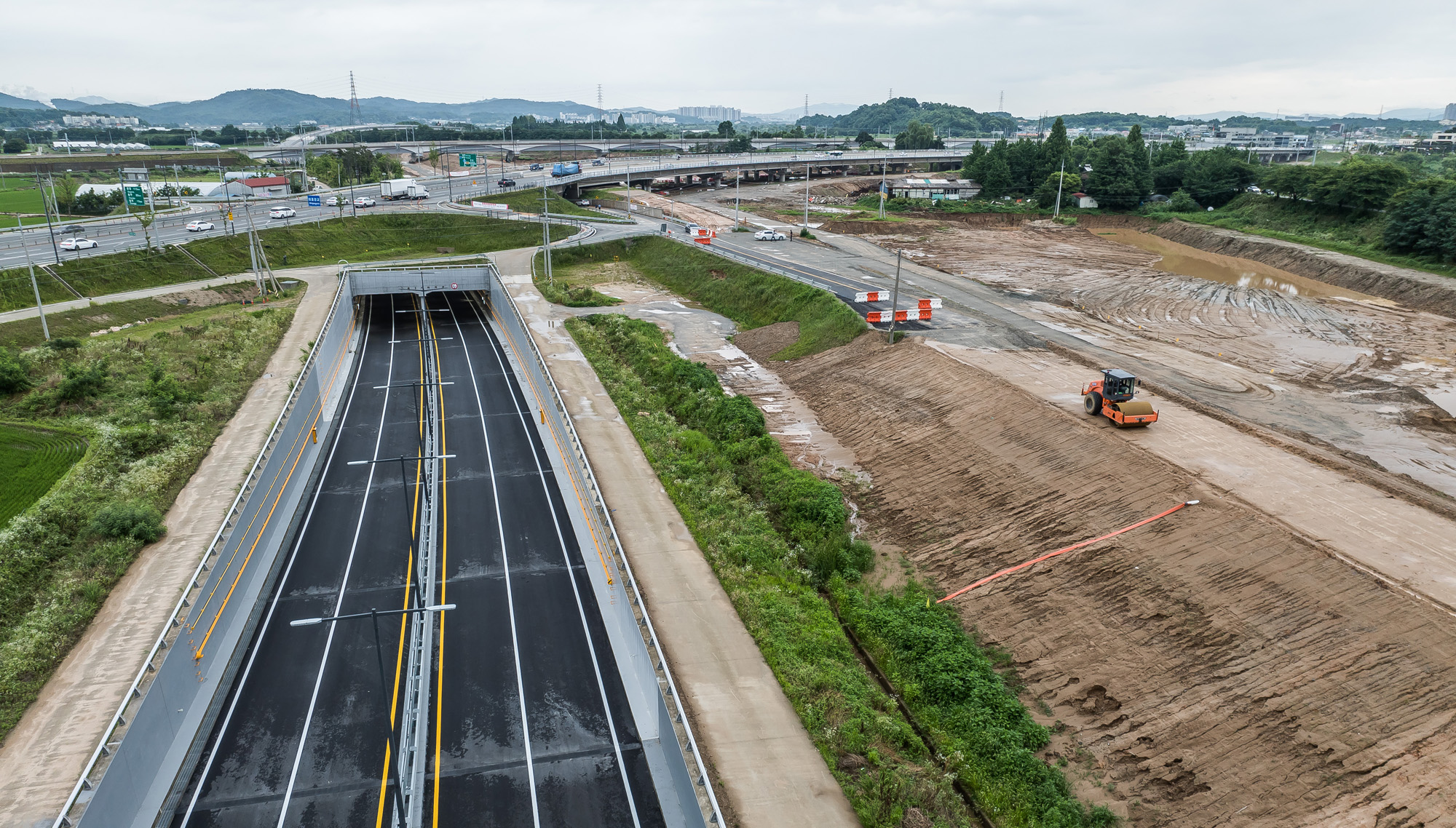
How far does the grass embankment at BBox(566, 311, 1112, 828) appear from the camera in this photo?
19234 mm

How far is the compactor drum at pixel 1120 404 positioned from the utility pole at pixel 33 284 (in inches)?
2268

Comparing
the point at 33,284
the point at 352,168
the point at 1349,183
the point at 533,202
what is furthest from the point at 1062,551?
the point at 352,168

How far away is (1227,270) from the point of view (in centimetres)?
7662

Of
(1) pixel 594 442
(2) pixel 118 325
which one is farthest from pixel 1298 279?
(2) pixel 118 325

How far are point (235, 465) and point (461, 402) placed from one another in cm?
1120

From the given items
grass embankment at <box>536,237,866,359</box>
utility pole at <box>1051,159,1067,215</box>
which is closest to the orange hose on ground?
grass embankment at <box>536,237,866,359</box>

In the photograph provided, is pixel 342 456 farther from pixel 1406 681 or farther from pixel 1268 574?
pixel 1406 681

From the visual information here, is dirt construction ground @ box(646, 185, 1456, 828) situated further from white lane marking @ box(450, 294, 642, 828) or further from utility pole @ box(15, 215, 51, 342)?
utility pole @ box(15, 215, 51, 342)

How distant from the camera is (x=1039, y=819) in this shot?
18.7 m

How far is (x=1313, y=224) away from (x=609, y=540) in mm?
88382

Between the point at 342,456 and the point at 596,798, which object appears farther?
the point at 342,456

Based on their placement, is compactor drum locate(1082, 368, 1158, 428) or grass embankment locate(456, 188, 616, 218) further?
grass embankment locate(456, 188, 616, 218)

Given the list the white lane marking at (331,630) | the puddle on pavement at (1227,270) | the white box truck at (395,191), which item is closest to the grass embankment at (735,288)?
the white lane marking at (331,630)

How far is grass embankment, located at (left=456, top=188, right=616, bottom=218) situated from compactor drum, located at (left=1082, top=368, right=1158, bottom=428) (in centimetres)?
7352
